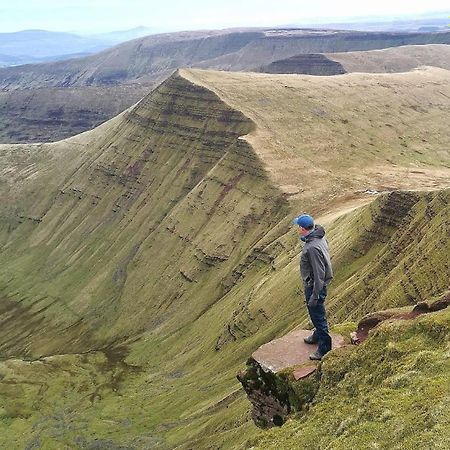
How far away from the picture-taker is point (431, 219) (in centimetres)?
5456

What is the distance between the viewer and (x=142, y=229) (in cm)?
12800

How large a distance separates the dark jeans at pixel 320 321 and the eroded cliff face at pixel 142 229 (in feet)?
241

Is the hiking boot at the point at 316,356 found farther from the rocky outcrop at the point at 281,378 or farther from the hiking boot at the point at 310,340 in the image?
the hiking boot at the point at 310,340

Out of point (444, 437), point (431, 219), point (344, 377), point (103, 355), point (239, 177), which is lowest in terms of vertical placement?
point (103, 355)

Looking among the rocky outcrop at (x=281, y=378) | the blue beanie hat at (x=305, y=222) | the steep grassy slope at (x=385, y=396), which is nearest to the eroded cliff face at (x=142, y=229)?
the rocky outcrop at (x=281, y=378)

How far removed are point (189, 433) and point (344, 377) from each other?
4283 cm

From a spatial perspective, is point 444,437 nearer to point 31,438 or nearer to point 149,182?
point 31,438

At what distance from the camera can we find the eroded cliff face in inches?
4149

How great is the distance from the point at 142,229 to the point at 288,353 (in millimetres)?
105951

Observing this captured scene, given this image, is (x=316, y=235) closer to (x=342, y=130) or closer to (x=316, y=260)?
(x=316, y=260)

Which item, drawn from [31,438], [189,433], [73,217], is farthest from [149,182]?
[189,433]

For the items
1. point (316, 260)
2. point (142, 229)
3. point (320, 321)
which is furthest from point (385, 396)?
point (142, 229)

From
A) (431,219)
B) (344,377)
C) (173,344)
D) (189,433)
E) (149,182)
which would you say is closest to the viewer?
(344,377)

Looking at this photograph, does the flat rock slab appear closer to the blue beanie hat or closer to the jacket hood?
the jacket hood
